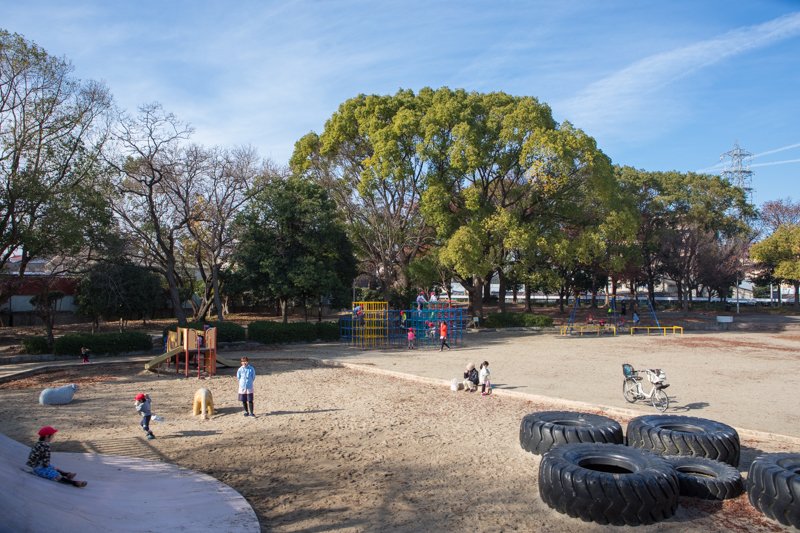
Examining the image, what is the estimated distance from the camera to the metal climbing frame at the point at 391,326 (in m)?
28.0

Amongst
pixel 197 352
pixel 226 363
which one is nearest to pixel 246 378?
pixel 197 352

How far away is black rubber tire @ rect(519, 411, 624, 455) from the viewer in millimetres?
9195

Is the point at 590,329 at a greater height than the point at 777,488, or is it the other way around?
the point at 777,488

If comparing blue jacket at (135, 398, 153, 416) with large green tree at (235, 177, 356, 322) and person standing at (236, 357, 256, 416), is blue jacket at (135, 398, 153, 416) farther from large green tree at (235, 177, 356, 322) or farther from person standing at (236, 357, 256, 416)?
large green tree at (235, 177, 356, 322)

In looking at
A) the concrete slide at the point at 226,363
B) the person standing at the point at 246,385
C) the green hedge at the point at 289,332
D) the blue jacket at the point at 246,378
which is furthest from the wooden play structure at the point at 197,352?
the green hedge at the point at 289,332

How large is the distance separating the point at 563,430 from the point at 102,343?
19707 millimetres

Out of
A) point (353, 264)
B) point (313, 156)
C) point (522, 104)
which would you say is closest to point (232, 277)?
point (353, 264)

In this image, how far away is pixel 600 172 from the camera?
103 feet

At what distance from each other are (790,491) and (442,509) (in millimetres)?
4141

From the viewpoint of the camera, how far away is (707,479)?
7.45 meters

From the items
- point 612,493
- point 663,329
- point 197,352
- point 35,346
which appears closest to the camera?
point 612,493

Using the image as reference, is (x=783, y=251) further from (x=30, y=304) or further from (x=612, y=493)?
(x=30, y=304)

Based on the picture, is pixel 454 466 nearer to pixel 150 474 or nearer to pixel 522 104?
pixel 150 474

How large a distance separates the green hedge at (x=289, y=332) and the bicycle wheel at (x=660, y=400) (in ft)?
61.1
